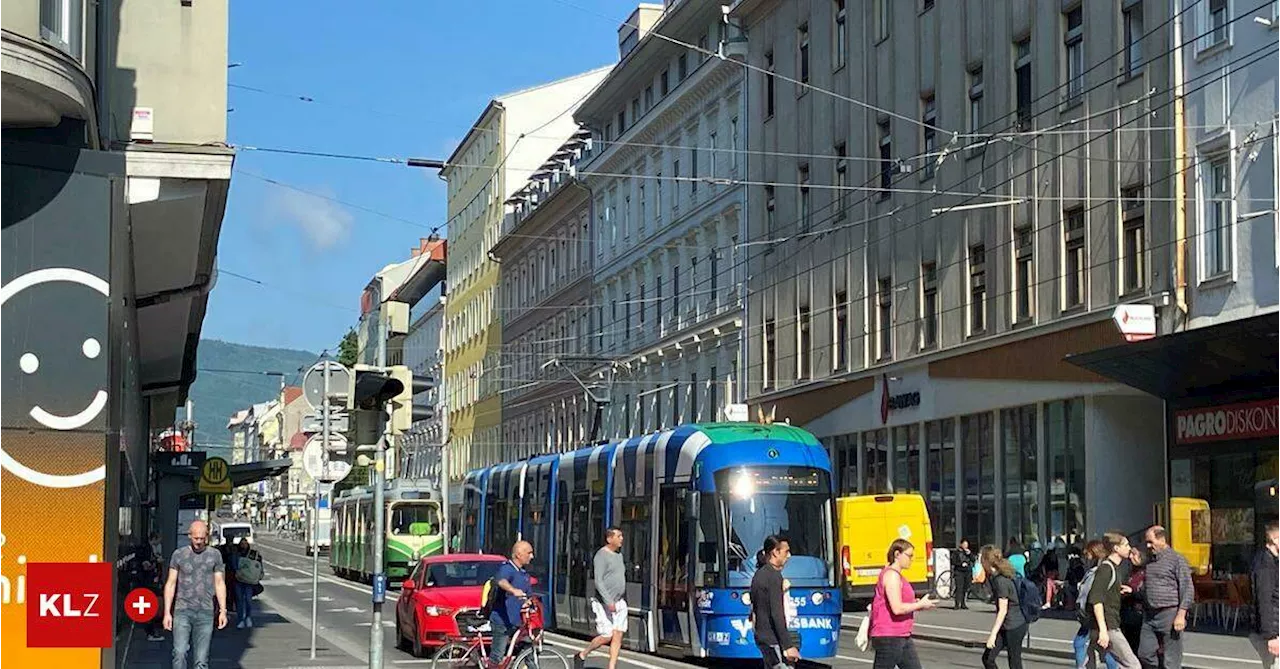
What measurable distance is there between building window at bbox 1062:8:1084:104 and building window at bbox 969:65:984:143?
3.87 m

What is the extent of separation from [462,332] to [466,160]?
976cm

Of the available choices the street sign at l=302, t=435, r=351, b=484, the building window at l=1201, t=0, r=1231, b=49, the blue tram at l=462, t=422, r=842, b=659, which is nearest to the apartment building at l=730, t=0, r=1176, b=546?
the building window at l=1201, t=0, r=1231, b=49

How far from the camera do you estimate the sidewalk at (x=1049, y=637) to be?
83.6 ft

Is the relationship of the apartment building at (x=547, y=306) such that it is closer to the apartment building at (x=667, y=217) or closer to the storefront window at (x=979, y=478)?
the apartment building at (x=667, y=217)

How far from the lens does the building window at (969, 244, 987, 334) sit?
134 feet

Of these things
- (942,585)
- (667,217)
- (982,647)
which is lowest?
(982,647)

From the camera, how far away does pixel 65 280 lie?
44.8ft

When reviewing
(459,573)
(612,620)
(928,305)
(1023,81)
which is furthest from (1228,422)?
(612,620)

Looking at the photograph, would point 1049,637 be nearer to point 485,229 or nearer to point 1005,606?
point 1005,606

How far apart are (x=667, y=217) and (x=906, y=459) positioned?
2089 cm

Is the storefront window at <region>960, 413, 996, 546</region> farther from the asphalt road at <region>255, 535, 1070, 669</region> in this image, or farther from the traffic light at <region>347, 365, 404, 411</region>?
the traffic light at <region>347, 365, 404, 411</region>

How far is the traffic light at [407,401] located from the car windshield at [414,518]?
4004cm

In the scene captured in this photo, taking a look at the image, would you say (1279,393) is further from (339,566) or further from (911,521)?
(339,566)

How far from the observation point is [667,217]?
2557 inches
